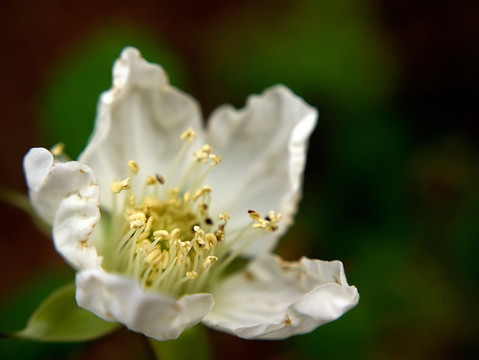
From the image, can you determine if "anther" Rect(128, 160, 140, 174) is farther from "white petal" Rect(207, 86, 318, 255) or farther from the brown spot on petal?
the brown spot on petal

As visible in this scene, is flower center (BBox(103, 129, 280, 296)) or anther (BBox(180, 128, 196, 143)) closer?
flower center (BBox(103, 129, 280, 296))

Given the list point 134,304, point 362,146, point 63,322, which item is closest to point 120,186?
point 63,322

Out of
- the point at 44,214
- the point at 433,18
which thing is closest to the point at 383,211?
the point at 433,18

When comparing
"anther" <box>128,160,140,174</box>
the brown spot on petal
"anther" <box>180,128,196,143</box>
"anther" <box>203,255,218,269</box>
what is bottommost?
the brown spot on petal

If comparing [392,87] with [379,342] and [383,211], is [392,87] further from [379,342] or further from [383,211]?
[379,342]

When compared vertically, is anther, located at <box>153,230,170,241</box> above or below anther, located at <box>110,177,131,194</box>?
below

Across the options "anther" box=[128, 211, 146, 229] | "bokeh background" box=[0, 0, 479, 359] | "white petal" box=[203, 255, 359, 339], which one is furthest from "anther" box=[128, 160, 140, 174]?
"bokeh background" box=[0, 0, 479, 359]

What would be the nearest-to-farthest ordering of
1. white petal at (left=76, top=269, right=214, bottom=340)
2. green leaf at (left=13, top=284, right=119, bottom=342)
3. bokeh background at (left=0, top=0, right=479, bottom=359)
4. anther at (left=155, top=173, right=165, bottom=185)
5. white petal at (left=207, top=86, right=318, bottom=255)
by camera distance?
white petal at (left=76, top=269, right=214, bottom=340)
green leaf at (left=13, top=284, right=119, bottom=342)
anther at (left=155, top=173, right=165, bottom=185)
white petal at (left=207, top=86, right=318, bottom=255)
bokeh background at (left=0, top=0, right=479, bottom=359)

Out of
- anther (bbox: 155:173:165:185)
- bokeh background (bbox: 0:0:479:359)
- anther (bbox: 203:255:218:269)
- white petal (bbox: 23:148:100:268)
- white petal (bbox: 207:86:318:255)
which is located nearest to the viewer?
white petal (bbox: 23:148:100:268)
